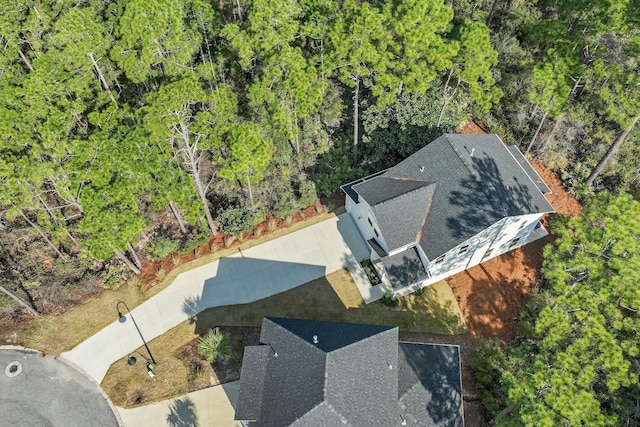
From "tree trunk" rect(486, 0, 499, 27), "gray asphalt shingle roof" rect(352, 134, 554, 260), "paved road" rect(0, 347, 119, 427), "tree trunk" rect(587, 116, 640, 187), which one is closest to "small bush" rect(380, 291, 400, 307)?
"gray asphalt shingle roof" rect(352, 134, 554, 260)

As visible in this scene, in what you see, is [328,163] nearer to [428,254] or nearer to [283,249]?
[283,249]

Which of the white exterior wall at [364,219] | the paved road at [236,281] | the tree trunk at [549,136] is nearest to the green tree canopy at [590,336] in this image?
the white exterior wall at [364,219]

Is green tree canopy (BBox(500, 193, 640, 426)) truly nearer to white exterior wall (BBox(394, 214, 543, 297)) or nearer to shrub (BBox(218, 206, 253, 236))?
white exterior wall (BBox(394, 214, 543, 297))

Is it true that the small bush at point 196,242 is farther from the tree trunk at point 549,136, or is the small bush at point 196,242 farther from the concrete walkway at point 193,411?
the tree trunk at point 549,136

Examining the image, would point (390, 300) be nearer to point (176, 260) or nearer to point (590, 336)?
point (590, 336)

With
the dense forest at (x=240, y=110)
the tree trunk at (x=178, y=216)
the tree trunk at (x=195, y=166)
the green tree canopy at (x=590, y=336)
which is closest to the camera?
the green tree canopy at (x=590, y=336)
